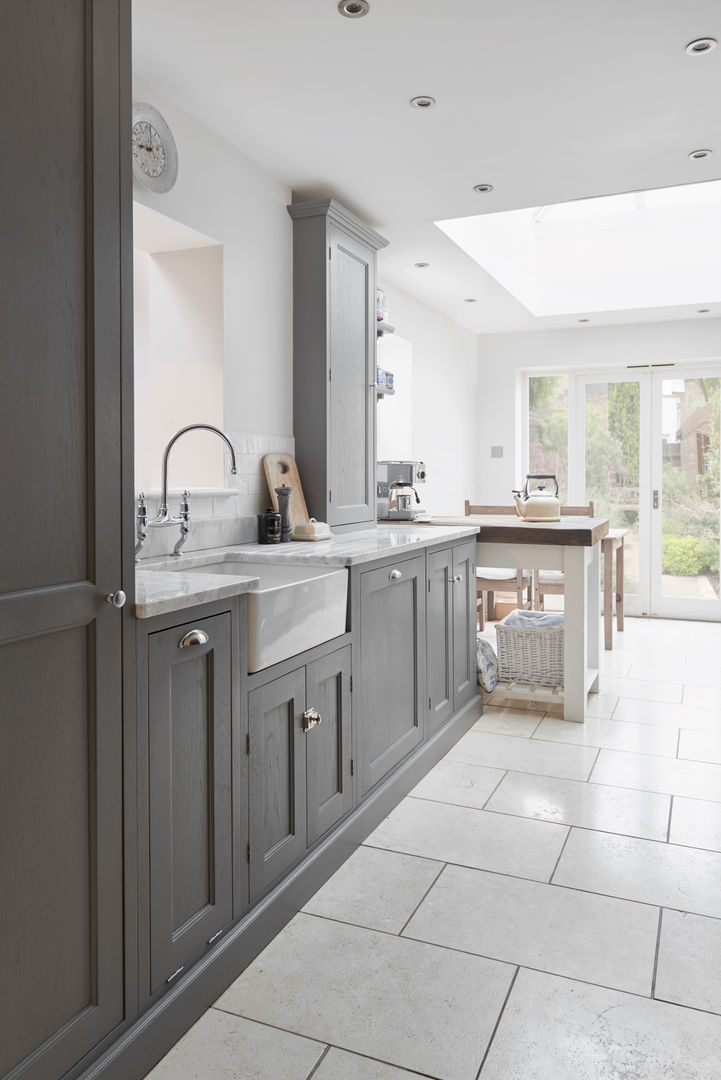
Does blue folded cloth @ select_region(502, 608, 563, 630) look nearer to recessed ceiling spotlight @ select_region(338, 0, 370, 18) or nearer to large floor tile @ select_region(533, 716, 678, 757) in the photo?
large floor tile @ select_region(533, 716, 678, 757)

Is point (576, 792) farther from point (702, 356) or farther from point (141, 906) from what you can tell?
point (702, 356)

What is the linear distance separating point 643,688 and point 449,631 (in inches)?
60.7

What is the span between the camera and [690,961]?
6.08ft

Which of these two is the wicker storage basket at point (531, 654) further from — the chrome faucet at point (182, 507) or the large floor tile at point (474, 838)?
the chrome faucet at point (182, 507)

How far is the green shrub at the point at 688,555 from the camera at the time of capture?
6.47m

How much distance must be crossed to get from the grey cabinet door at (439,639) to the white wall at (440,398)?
207 cm

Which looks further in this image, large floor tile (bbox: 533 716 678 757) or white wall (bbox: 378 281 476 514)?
white wall (bbox: 378 281 476 514)

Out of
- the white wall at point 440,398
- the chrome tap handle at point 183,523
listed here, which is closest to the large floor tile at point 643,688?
the white wall at point 440,398

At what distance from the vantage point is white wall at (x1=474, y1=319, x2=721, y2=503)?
6.33 metres

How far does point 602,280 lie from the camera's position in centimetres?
599

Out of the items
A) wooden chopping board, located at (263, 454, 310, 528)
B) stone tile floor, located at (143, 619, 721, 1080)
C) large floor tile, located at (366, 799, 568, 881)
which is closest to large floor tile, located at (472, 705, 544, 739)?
stone tile floor, located at (143, 619, 721, 1080)

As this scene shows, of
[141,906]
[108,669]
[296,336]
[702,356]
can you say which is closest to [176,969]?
[141,906]

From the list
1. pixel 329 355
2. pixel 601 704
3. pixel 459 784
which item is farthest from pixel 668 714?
pixel 329 355

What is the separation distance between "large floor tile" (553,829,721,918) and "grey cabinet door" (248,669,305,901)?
809mm
